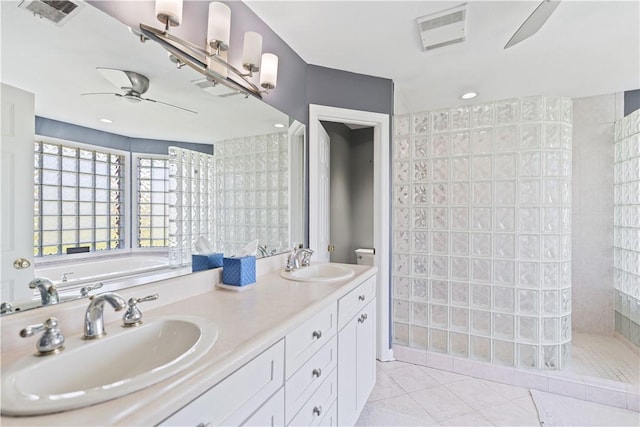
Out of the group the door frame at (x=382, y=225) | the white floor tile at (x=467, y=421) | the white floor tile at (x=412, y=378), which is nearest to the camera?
the white floor tile at (x=467, y=421)

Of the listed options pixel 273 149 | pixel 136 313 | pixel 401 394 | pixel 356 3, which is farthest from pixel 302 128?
pixel 401 394

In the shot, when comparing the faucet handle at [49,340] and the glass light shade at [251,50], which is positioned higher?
the glass light shade at [251,50]

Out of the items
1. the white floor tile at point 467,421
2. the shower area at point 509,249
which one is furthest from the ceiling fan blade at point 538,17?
the white floor tile at point 467,421

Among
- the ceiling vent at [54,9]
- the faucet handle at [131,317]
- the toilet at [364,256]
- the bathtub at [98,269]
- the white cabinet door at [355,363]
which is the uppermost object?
the ceiling vent at [54,9]

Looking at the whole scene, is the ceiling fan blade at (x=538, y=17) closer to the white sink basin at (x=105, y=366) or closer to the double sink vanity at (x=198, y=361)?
the double sink vanity at (x=198, y=361)

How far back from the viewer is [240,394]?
792 mm

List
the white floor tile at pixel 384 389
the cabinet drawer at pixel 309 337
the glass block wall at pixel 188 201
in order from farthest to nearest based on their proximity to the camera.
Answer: the white floor tile at pixel 384 389, the glass block wall at pixel 188 201, the cabinet drawer at pixel 309 337

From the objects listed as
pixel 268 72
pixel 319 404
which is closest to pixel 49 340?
pixel 319 404

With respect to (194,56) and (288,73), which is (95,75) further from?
(288,73)

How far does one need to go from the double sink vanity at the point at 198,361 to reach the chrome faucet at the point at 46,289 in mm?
31

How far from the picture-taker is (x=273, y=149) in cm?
193

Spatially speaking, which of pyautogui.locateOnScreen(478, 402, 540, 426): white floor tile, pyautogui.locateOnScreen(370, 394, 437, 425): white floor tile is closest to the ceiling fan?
pyautogui.locateOnScreen(370, 394, 437, 425): white floor tile

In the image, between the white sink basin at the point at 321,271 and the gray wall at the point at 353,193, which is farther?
the gray wall at the point at 353,193

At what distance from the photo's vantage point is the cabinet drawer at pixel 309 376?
105cm
